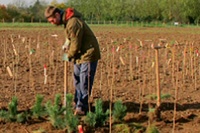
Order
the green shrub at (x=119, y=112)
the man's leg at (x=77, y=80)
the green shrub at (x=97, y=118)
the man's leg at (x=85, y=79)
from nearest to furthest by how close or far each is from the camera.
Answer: the green shrub at (x=97, y=118) < the green shrub at (x=119, y=112) < the man's leg at (x=85, y=79) < the man's leg at (x=77, y=80)

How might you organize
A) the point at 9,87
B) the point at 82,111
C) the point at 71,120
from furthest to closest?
the point at 9,87 < the point at 82,111 < the point at 71,120

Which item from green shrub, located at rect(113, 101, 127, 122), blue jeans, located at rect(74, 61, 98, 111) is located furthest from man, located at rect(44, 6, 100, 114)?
green shrub, located at rect(113, 101, 127, 122)

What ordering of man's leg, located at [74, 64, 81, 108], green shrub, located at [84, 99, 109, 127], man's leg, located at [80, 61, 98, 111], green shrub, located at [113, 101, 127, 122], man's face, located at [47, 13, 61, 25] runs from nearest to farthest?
green shrub, located at [84, 99, 109, 127] < green shrub, located at [113, 101, 127, 122] < man's face, located at [47, 13, 61, 25] < man's leg, located at [80, 61, 98, 111] < man's leg, located at [74, 64, 81, 108]

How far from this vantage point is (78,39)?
19.5ft

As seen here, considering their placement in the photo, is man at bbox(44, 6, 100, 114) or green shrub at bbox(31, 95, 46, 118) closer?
green shrub at bbox(31, 95, 46, 118)

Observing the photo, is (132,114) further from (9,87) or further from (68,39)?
(9,87)

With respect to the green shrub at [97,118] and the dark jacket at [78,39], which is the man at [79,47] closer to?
the dark jacket at [78,39]

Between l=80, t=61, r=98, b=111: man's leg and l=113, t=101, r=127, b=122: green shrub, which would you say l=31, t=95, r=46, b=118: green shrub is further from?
l=113, t=101, r=127, b=122: green shrub

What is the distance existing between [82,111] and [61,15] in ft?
4.68

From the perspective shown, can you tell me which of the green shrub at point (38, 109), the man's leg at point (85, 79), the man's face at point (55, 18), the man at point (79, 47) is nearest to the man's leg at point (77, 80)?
the man at point (79, 47)

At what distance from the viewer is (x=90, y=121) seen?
543 cm

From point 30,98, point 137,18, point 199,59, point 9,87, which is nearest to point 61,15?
point 30,98

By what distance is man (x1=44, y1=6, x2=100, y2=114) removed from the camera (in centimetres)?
591

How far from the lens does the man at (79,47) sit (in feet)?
19.4
